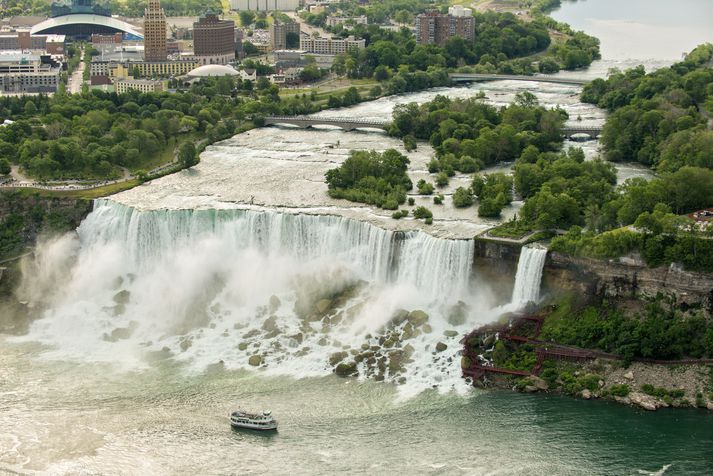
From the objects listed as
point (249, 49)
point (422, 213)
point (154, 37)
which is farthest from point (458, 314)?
point (249, 49)

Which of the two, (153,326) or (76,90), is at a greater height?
(76,90)

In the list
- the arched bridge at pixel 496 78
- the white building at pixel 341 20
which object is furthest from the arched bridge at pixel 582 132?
the white building at pixel 341 20

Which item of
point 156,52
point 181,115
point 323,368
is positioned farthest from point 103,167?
point 156,52

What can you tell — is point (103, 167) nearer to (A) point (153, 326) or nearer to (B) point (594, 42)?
(A) point (153, 326)

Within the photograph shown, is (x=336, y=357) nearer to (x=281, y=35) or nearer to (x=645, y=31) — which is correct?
(x=281, y=35)

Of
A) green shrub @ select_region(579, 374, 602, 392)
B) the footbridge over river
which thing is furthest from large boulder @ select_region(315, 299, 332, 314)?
the footbridge over river

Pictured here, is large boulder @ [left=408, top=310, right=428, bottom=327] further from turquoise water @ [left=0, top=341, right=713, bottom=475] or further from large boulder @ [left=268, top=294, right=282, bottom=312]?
large boulder @ [left=268, top=294, right=282, bottom=312]
